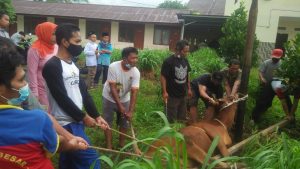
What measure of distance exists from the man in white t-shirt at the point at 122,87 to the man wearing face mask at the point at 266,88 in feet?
9.90

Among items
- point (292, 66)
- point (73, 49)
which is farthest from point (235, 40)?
point (73, 49)

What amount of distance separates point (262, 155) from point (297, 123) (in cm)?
356

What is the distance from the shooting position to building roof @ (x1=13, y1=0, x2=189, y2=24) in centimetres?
2183

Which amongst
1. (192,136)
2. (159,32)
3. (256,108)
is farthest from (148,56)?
(159,32)

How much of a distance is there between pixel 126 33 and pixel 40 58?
19383mm

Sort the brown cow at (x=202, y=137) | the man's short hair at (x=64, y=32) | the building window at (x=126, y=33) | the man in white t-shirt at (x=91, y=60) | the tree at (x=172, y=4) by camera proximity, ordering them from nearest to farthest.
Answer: the man's short hair at (x=64, y=32)
the brown cow at (x=202, y=137)
the man in white t-shirt at (x=91, y=60)
the building window at (x=126, y=33)
the tree at (x=172, y=4)

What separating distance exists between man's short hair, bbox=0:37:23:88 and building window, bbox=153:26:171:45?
20609 millimetres

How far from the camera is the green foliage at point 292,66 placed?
544 centimetres

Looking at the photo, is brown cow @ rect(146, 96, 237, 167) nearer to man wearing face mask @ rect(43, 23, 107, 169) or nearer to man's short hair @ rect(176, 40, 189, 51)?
man wearing face mask @ rect(43, 23, 107, 169)

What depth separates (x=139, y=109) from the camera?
6762 millimetres

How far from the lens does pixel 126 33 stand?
22.7 m

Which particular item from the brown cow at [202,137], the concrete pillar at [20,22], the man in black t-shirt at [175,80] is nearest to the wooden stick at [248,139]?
the brown cow at [202,137]

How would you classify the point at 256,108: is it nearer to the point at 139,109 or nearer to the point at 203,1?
the point at 139,109

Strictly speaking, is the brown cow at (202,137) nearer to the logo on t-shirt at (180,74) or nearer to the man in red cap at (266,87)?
the logo on t-shirt at (180,74)
